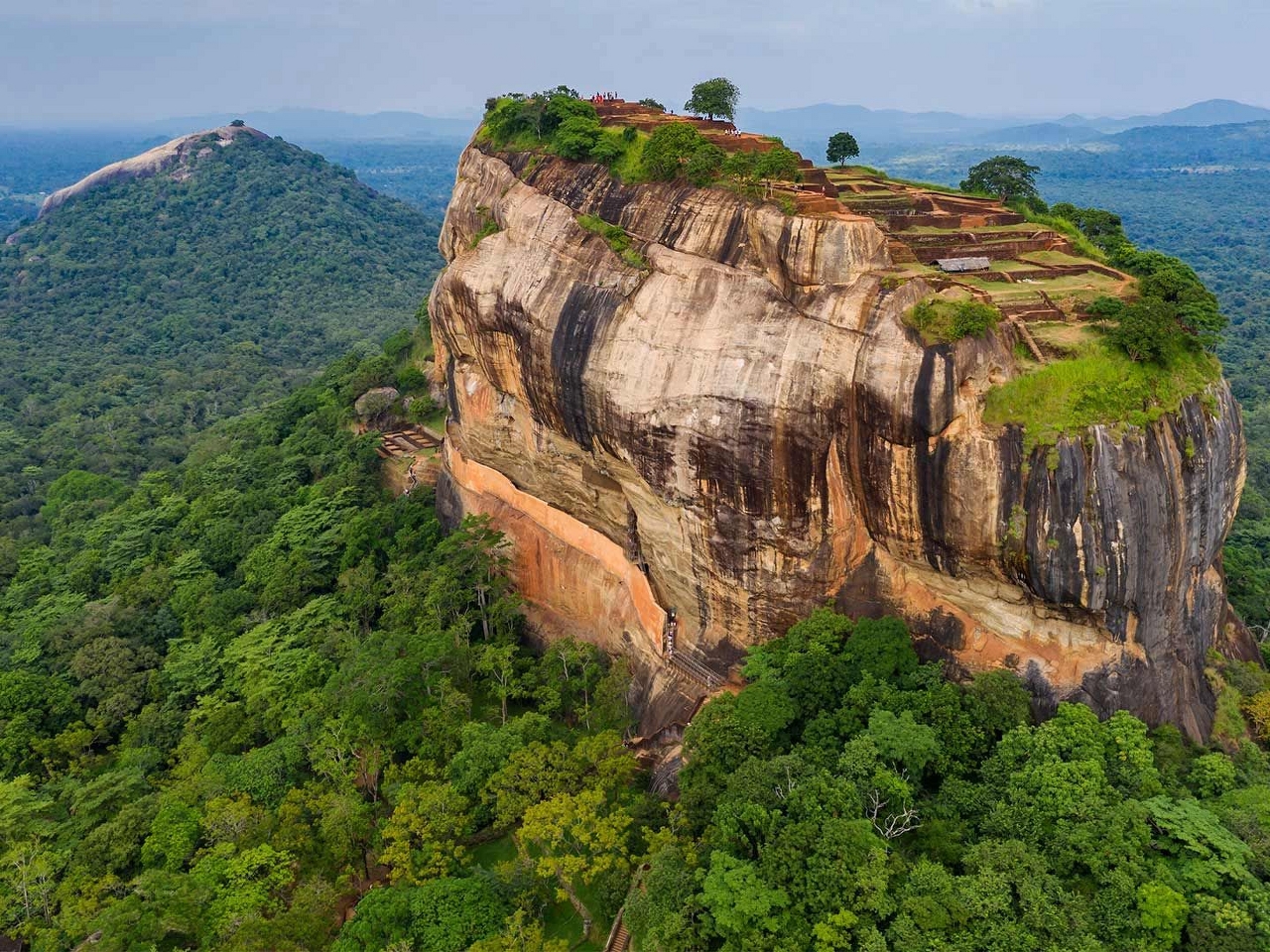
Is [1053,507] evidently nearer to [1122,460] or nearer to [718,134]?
[1122,460]

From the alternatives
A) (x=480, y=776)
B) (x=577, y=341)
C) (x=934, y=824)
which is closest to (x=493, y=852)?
(x=480, y=776)

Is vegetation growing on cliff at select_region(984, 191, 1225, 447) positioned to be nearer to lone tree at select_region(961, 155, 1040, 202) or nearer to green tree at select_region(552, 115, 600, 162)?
lone tree at select_region(961, 155, 1040, 202)

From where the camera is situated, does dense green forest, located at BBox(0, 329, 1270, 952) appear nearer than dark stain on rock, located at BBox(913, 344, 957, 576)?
Yes

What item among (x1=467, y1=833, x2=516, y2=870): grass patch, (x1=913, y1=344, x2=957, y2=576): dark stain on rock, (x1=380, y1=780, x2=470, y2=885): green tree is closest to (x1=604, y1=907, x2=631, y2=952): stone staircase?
(x1=467, y1=833, x2=516, y2=870): grass patch

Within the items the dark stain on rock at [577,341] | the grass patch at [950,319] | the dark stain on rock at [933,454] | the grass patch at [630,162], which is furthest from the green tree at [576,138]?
the dark stain on rock at [933,454]

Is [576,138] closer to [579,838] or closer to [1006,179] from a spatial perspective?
[1006,179]

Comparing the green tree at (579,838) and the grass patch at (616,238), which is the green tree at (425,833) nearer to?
the green tree at (579,838)

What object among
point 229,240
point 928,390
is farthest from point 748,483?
point 229,240
